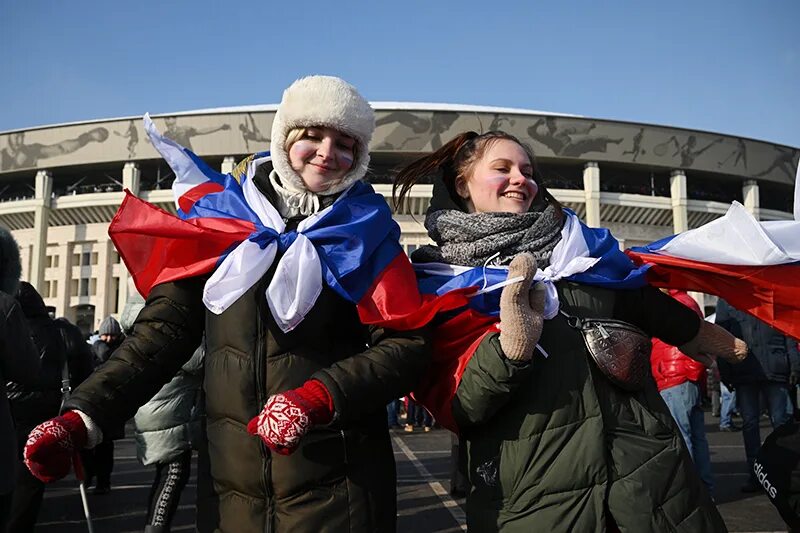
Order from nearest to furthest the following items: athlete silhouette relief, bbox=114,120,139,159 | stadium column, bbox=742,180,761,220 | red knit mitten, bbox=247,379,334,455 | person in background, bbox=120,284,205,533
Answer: red knit mitten, bbox=247,379,334,455
person in background, bbox=120,284,205,533
athlete silhouette relief, bbox=114,120,139,159
stadium column, bbox=742,180,761,220

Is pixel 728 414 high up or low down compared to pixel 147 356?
down

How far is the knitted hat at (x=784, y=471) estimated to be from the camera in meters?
2.31

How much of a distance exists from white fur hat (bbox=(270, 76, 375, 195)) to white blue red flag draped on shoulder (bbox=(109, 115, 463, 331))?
102 mm

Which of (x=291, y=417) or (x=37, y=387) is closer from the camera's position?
(x=291, y=417)

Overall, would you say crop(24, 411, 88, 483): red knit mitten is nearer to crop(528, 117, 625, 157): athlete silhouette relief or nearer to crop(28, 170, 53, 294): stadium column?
crop(528, 117, 625, 157): athlete silhouette relief

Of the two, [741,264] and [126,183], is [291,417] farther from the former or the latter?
[126,183]

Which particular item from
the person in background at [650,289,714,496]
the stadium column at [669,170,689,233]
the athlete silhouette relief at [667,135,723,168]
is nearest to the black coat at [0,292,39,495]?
the person in background at [650,289,714,496]

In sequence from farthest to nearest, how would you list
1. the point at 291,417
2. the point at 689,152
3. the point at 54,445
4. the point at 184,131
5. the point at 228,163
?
1. the point at 689,152
2. the point at 184,131
3. the point at 228,163
4. the point at 54,445
5. the point at 291,417

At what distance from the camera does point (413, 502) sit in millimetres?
5840

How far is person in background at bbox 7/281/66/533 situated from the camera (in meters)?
3.92

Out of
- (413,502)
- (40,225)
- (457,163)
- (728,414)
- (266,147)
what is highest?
(266,147)

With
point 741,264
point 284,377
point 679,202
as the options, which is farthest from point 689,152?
point 284,377

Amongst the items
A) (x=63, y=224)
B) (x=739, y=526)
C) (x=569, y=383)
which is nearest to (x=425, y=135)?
(x=63, y=224)

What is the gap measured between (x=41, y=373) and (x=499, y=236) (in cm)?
357
